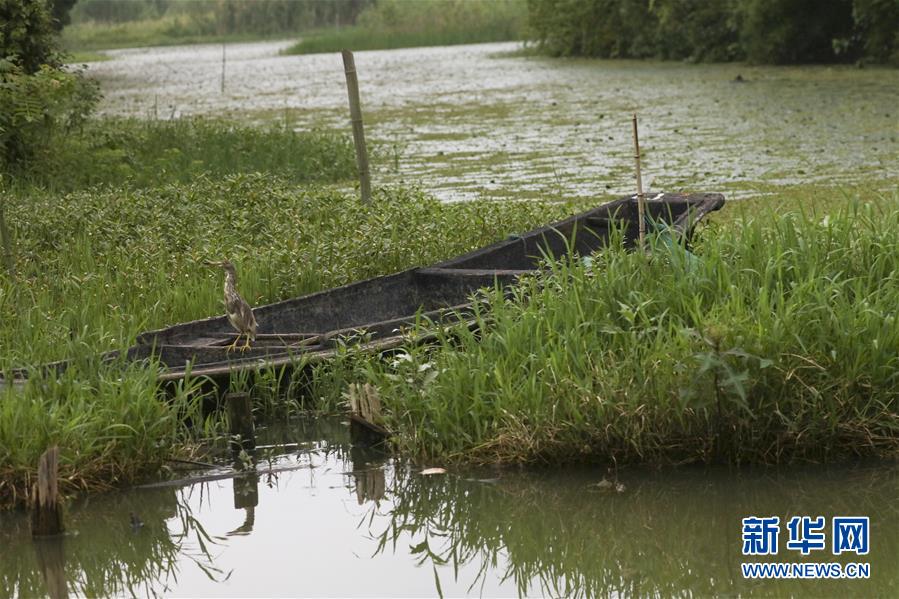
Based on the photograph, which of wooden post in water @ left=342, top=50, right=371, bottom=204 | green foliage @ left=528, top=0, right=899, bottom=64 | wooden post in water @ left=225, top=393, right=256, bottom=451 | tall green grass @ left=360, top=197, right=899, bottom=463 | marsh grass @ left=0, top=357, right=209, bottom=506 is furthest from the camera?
green foliage @ left=528, top=0, right=899, bottom=64

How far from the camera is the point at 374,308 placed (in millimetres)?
7094

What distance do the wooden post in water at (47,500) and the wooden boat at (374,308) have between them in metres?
0.79

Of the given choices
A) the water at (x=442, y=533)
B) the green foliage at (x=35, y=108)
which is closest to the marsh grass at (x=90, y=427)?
the water at (x=442, y=533)

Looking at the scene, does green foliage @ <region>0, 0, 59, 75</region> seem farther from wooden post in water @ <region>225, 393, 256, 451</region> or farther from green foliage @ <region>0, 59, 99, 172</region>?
wooden post in water @ <region>225, 393, 256, 451</region>

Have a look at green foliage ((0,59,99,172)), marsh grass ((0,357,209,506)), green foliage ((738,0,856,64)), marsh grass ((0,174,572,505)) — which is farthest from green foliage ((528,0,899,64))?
marsh grass ((0,357,209,506))

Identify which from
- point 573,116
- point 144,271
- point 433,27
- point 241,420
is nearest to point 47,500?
point 241,420

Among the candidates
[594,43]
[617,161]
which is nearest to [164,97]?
[594,43]

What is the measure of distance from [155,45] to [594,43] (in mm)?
25806

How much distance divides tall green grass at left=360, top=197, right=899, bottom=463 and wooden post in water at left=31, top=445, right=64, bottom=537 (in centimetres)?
143

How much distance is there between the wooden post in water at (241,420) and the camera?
551 centimetres

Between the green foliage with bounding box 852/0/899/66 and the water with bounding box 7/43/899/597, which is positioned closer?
the water with bounding box 7/43/899/597

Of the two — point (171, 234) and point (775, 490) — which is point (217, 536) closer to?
point (775, 490)

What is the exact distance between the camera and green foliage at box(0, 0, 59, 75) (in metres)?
11.1

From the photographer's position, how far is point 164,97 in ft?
85.1
